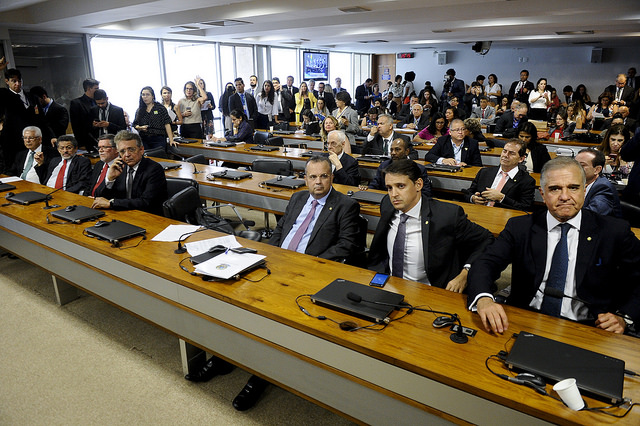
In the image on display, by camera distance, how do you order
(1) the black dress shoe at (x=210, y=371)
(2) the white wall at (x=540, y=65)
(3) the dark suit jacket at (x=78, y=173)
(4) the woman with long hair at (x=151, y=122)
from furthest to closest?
(2) the white wall at (x=540, y=65), (4) the woman with long hair at (x=151, y=122), (3) the dark suit jacket at (x=78, y=173), (1) the black dress shoe at (x=210, y=371)

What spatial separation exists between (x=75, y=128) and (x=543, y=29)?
33.1 feet

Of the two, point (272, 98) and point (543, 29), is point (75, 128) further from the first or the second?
point (543, 29)

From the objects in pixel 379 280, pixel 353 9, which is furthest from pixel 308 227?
pixel 353 9

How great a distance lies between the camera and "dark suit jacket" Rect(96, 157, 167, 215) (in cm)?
352

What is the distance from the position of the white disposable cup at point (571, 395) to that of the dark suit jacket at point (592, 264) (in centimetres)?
60

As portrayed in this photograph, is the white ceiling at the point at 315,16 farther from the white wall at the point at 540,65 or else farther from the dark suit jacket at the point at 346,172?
the white wall at the point at 540,65

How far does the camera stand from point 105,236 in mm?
2688

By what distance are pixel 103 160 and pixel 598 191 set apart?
13.6 ft

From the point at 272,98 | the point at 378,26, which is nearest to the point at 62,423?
the point at 272,98

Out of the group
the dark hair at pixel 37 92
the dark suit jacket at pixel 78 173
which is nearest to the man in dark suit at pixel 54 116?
the dark hair at pixel 37 92

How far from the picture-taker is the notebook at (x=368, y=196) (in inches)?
140

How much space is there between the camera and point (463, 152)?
5258 mm

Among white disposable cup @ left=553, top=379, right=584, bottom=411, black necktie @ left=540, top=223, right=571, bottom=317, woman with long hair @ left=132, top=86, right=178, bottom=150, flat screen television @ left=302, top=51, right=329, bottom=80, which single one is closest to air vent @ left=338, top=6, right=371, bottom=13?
woman with long hair @ left=132, top=86, right=178, bottom=150

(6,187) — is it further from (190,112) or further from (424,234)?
(190,112)
